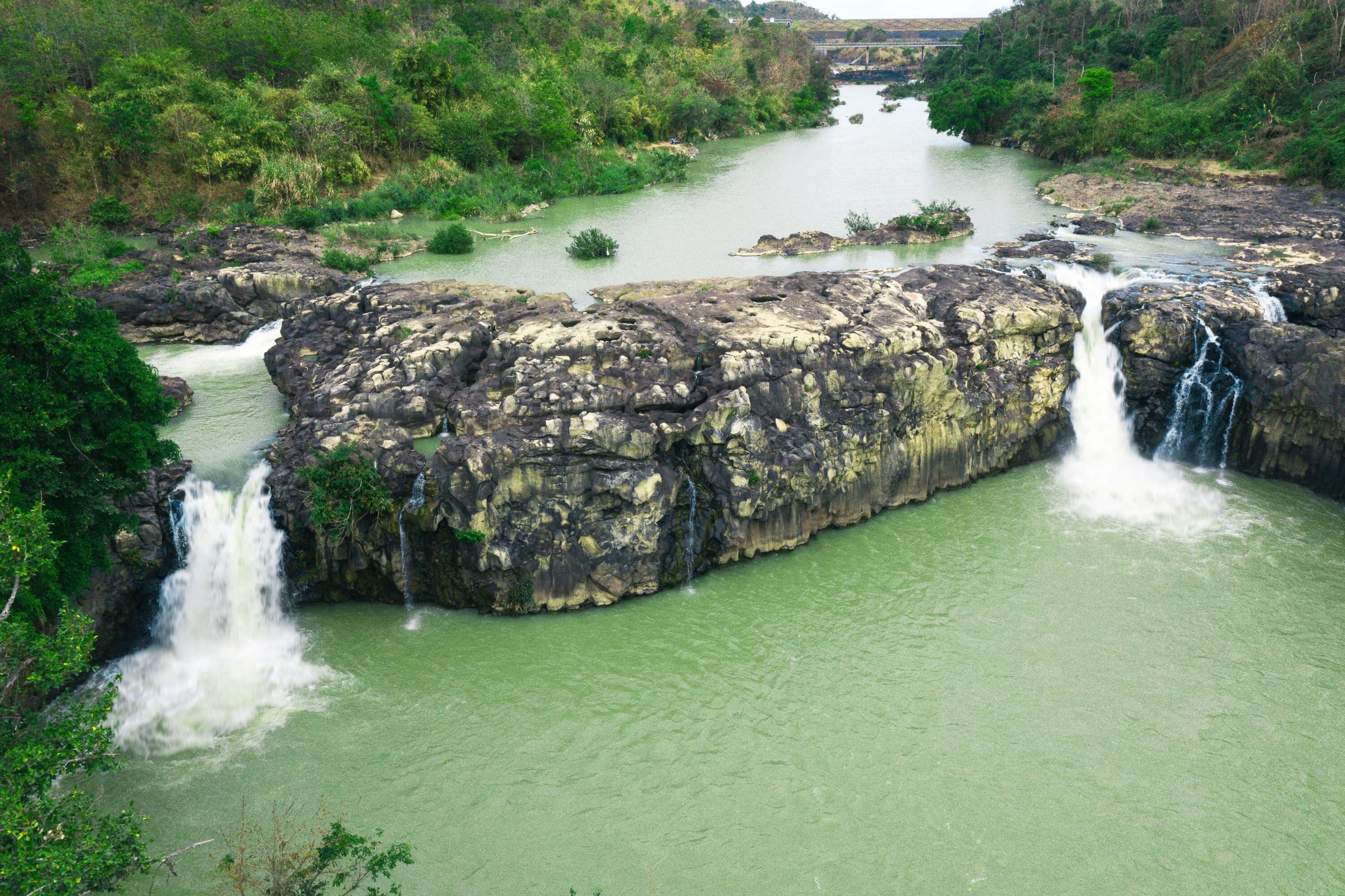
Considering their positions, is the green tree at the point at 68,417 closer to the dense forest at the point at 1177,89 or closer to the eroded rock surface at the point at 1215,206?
the eroded rock surface at the point at 1215,206

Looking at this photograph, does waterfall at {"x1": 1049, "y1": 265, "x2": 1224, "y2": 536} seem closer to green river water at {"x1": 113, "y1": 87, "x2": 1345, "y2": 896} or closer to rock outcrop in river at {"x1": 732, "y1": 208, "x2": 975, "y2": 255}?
green river water at {"x1": 113, "y1": 87, "x2": 1345, "y2": 896}

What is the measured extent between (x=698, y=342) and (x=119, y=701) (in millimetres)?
10139

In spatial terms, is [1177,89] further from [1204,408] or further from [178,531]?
[178,531]

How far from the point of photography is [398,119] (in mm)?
34875

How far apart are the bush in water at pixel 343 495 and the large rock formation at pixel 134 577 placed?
2158mm

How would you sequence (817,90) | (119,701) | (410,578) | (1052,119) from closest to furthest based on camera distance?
(119,701) < (410,578) < (1052,119) < (817,90)

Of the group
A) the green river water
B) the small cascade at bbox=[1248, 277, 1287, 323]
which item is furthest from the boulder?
the small cascade at bbox=[1248, 277, 1287, 323]

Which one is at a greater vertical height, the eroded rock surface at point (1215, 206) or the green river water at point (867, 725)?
the eroded rock surface at point (1215, 206)

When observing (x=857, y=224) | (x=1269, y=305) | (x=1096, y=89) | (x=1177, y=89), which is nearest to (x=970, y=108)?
(x=1096, y=89)

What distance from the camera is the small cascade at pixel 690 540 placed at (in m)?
13.5

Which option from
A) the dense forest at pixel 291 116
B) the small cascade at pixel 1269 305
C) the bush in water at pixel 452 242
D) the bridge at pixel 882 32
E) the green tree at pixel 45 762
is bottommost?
the green tree at pixel 45 762

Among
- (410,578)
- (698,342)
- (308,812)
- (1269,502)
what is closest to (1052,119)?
(1269,502)

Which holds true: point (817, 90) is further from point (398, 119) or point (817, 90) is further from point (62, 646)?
point (62, 646)

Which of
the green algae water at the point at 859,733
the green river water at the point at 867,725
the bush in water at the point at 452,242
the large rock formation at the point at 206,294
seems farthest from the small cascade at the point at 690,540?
the bush in water at the point at 452,242
